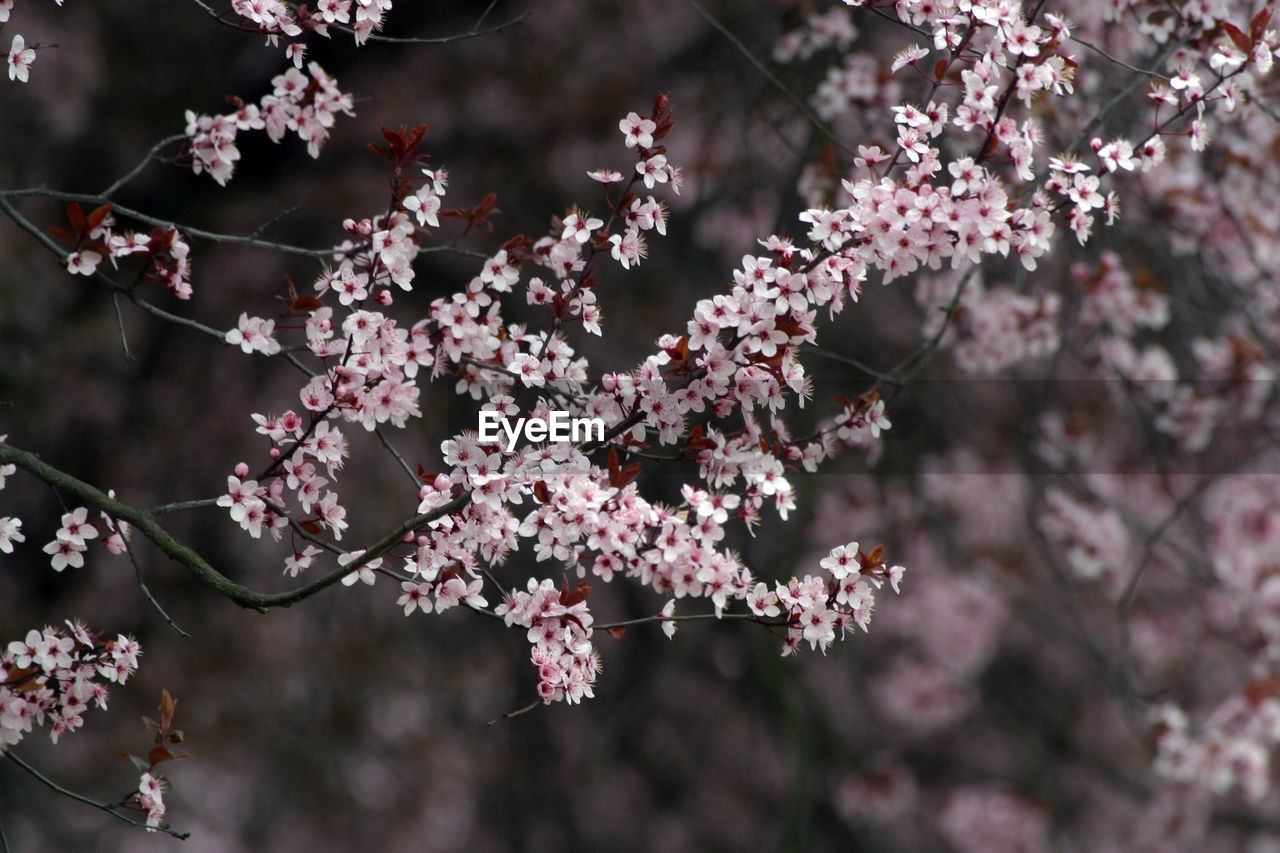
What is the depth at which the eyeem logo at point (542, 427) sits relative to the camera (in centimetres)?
264

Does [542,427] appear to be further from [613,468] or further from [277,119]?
[277,119]

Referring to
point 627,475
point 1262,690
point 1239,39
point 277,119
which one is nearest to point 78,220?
point 277,119

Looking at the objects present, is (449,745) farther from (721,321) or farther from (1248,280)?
(721,321)

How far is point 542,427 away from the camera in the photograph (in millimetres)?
2717

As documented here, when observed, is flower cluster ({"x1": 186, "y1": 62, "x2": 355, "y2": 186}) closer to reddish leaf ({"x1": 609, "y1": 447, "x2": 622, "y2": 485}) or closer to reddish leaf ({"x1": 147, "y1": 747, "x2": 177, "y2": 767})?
reddish leaf ({"x1": 609, "y1": 447, "x2": 622, "y2": 485})

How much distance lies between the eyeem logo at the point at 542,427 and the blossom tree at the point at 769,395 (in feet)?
0.06

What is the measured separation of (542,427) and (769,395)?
0.52 m

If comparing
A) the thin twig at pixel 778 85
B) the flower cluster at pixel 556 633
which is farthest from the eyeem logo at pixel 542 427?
the thin twig at pixel 778 85

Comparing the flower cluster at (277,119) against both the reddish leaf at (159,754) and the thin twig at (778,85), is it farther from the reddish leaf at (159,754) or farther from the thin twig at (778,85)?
the reddish leaf at (159,754)

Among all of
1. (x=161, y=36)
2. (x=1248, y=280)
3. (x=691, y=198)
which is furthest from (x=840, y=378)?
(x=161, y=36)

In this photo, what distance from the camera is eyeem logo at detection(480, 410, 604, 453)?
8.68ft

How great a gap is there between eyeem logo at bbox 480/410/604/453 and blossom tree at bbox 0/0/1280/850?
18 mm

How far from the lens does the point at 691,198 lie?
25.4ft

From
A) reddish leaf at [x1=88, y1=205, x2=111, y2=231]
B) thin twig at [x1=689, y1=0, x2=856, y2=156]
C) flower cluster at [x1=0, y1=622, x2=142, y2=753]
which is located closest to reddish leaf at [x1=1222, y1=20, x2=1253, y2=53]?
thin twig at [x1=689, y1=0, x2=856, y2=156]
